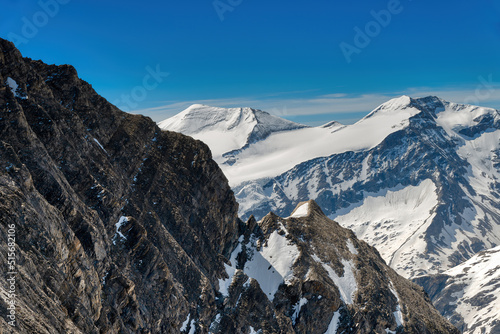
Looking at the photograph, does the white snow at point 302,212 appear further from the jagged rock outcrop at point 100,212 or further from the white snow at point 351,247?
the jagged rock outcrop at point 100,212

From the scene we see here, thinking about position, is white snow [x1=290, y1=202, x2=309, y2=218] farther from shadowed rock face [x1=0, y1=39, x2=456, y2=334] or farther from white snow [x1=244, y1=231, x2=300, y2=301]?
white snow [x1=244, y1=231, x2=300, y2=301]

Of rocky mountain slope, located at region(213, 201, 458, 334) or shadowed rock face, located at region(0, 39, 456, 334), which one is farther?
rocky mountain slope, located at region(213, 201, 458, 334)

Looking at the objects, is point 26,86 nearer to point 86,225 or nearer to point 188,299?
point 86,225

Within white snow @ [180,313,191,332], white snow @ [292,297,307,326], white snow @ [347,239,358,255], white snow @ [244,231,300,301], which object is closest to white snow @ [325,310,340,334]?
white snow @ [292,297,307,326]

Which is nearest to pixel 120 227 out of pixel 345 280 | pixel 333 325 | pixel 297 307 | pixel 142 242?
pixel 142 242

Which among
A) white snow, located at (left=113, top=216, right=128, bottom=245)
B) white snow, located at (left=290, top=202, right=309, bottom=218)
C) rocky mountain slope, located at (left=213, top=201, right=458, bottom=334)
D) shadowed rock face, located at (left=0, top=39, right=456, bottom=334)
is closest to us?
shadowed rock face, located at (left=0, top=39, right=456, bottom=334)

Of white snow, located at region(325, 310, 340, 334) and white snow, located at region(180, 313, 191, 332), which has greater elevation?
white snow, located at region(180, 313, 191, 332)
